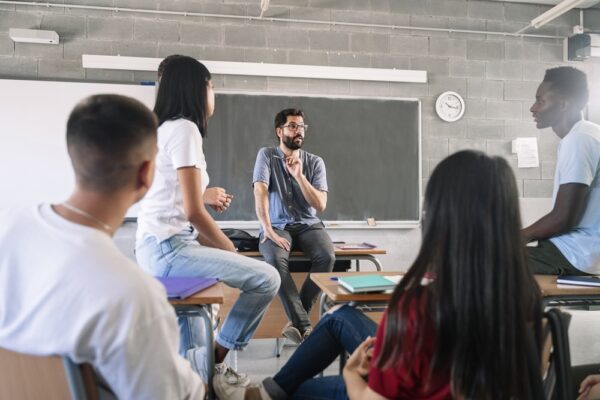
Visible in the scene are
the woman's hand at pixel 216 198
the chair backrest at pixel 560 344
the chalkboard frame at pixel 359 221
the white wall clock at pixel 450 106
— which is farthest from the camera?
the white wall clock at pixel 450 106

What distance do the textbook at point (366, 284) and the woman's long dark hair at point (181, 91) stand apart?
811 millimetres

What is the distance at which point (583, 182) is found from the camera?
200 centimetres

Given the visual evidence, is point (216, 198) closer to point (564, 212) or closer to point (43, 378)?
point (43, 378)

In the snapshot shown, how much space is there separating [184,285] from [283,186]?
1867 millimetres

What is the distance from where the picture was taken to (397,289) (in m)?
0.94

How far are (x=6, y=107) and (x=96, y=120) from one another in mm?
3589

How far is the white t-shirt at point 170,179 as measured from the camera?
164 cm

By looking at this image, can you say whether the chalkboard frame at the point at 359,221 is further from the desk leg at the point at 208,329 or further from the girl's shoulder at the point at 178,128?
the desk leg at the point at 208,329

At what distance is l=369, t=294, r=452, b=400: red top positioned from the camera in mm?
882

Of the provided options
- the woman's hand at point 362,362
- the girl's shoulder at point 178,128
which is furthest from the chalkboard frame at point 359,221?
the woman's hand at point 362,362

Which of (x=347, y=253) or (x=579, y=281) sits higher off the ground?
(x=579, y=281)

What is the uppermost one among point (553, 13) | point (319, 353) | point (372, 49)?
point (553, 13)

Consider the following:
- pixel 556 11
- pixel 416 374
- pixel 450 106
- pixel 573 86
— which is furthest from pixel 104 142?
pixel 556 11

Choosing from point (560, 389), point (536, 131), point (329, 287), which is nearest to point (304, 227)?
point (329, 287)
